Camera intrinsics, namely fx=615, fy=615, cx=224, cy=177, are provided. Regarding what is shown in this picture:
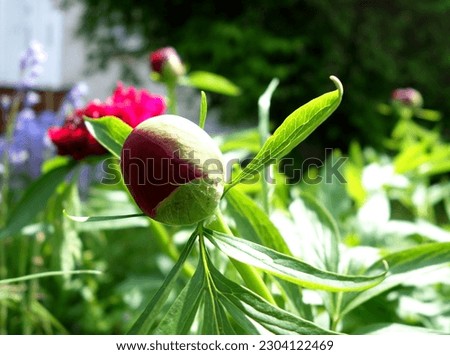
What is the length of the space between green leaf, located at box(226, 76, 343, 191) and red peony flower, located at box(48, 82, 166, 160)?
263mm

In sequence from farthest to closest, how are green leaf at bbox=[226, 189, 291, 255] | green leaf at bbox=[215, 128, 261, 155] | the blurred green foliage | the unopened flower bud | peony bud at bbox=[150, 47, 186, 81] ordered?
the blurred green foliage → the unopened flower bud → peony bud at bbox=[150, 47, 186, 81] → green leaf at bbox=[215, 128, 261, 155] → green leaf at bbox=[226, 189, 291, 255]

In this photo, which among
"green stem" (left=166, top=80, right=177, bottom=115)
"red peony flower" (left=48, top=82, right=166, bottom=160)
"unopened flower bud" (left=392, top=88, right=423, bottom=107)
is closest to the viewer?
"red peony flower" (left=48, top=82, right=166, bottom=160)

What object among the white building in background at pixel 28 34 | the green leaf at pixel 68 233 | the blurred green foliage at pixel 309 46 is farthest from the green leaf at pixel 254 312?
the white building in background at pixel 28 34

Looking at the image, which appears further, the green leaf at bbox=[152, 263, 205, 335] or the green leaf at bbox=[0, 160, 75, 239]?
the green leaf at bbox=[0, 160, 75, 239]

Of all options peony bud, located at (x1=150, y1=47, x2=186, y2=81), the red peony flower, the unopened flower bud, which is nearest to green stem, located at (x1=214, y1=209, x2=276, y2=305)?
the red peony flower

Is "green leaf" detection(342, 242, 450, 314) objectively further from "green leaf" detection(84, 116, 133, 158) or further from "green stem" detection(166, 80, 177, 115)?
"green stem" detection(166, 80, 177, 115)

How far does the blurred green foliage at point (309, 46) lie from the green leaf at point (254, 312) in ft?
15.1

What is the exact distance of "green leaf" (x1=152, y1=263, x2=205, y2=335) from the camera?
0.36 meters

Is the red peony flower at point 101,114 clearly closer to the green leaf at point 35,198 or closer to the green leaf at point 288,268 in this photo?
the green leaf at point 35,198

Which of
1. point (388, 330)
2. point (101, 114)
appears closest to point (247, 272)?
point (388, 330)

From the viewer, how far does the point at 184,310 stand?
37 centimetres

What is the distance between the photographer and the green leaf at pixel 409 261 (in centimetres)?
44

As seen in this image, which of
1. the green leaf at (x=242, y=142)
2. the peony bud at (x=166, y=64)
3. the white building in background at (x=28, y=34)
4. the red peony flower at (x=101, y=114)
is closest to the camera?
the red peony flower at (x=101, y=114)

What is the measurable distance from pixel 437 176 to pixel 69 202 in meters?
4.73
